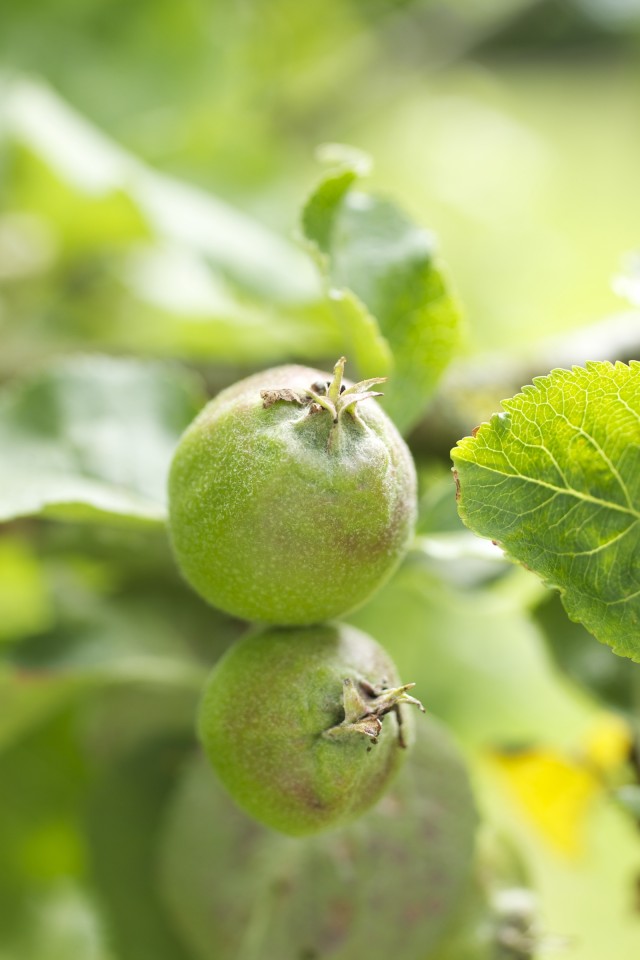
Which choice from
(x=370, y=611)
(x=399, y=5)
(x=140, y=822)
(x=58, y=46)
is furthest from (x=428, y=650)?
(x=399, y=5)

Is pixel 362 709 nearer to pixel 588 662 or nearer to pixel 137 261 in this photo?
pixel 588 662

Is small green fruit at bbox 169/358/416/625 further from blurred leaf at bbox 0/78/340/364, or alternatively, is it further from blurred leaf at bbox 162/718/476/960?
blurred leaf at bbox 0/78/340/364

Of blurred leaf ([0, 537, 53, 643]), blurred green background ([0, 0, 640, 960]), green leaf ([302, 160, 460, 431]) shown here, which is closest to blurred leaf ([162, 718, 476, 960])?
blurred green background ([0, 0, 640, 960])

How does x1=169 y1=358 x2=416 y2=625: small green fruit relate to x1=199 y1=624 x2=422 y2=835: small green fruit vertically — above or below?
above

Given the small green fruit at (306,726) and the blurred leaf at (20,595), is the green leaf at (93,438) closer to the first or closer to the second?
the small green fruit at (306,726)

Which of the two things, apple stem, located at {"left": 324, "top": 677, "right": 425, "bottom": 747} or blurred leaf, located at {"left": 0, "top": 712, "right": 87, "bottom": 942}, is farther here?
blurred leaf, located at {"left": 0, "top": 712, "right": 87, "bottom": 942}

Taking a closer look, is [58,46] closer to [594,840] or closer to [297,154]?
[297,154]

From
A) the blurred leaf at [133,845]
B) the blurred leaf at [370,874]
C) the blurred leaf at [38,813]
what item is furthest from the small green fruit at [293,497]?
the blurred leaf at [38,813]

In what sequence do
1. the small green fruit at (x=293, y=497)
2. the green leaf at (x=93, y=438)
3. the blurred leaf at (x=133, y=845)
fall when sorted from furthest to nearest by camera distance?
the blurred leaf at (x=133, y=845) < the green leaf at (x=93, y=438) < the small green fruit at (x=293, y=497)
